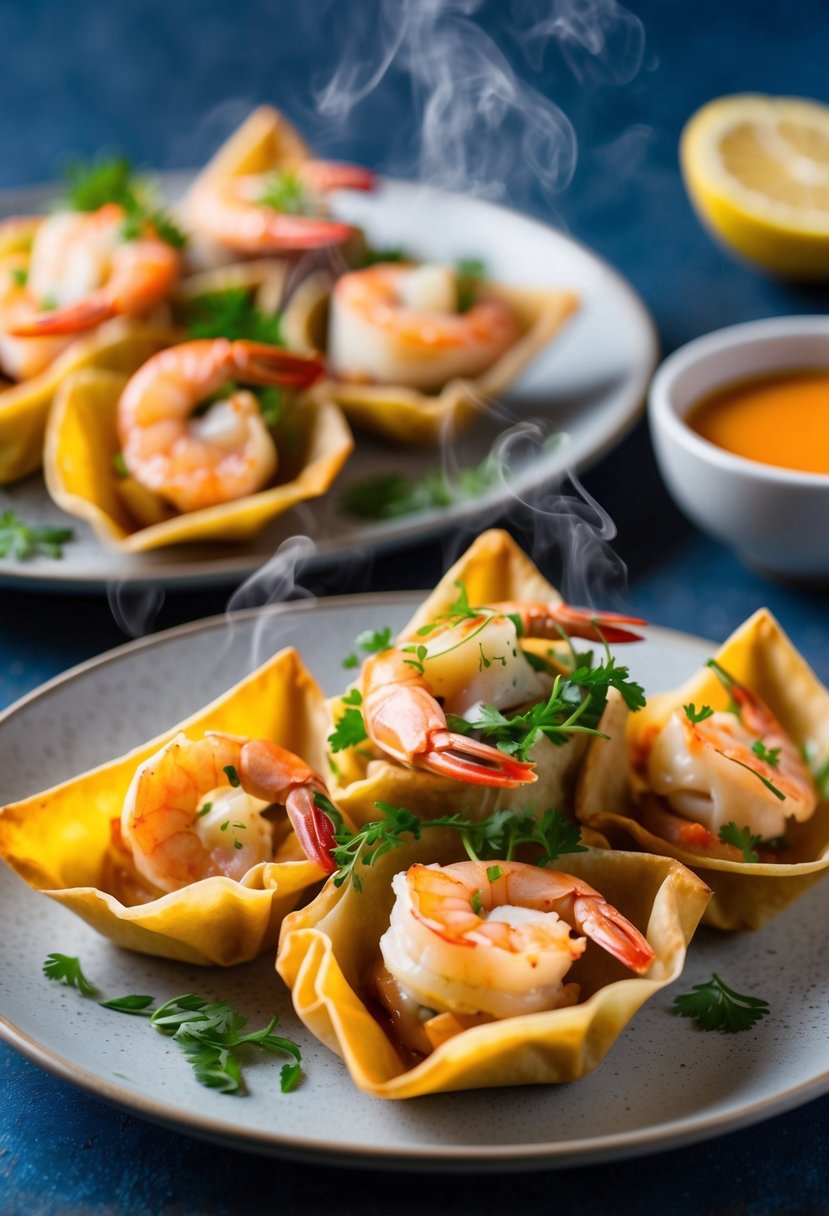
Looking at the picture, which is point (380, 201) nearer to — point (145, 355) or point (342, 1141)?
point (145, 355)

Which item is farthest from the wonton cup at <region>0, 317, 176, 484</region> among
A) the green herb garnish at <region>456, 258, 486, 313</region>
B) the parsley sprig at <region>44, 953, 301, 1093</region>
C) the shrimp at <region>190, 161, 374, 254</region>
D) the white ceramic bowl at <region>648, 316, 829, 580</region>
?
the parsley sprig at <region>44, 953, 301, 1093</region>

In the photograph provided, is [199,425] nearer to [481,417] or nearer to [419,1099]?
[481,417]

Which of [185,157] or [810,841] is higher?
[810,841]

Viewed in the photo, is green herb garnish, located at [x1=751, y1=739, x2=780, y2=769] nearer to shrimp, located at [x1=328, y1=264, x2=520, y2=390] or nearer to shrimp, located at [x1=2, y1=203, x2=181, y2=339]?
shrimp, located at [x1=328, y1=264, x2=520, y2=390]

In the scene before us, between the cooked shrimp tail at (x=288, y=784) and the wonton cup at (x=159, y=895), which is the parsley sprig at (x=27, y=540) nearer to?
the wonton cup at (x=159, y=895)

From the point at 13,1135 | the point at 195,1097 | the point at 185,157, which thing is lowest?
the point at 185,157

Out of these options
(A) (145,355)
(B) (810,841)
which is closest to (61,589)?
(A) (145,355)

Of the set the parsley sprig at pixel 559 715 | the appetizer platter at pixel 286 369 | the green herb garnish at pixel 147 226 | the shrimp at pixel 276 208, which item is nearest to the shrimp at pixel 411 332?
the appetizer platter at pixel 286 369
